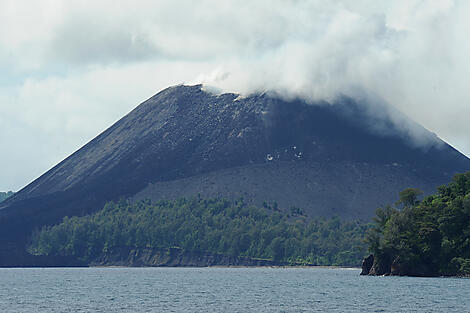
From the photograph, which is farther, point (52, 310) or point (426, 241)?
point (426, 241)

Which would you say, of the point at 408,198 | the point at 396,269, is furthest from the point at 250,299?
the point at 408,198

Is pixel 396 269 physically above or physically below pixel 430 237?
below

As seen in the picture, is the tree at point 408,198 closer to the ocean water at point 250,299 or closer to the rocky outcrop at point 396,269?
the rocky outcrop at point 396,269

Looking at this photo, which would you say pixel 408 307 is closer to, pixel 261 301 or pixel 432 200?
pixel 261 301

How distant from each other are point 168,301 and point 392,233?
79.5 m

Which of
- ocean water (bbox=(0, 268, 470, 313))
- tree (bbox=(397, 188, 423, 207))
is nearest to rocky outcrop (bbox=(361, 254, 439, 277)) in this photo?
tree (bbox=(397, 188, 423, 207))

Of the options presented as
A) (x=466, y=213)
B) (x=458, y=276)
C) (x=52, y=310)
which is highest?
(x=466, y=213)

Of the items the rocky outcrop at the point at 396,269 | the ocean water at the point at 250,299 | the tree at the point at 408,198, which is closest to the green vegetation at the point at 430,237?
the rocky outcrop at the point at 396,269

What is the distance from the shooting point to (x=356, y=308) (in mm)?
100812

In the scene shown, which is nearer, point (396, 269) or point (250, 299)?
point (250, 299)

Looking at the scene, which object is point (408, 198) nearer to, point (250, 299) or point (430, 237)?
point (430, 237)

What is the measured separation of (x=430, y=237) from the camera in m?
173

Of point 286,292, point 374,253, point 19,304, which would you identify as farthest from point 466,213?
point 19,304

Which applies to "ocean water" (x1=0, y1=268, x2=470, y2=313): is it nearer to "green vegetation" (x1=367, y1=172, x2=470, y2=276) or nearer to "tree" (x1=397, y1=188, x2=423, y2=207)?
"green vegetation" (x1=367, y1=172, x2=470, y2=276)
